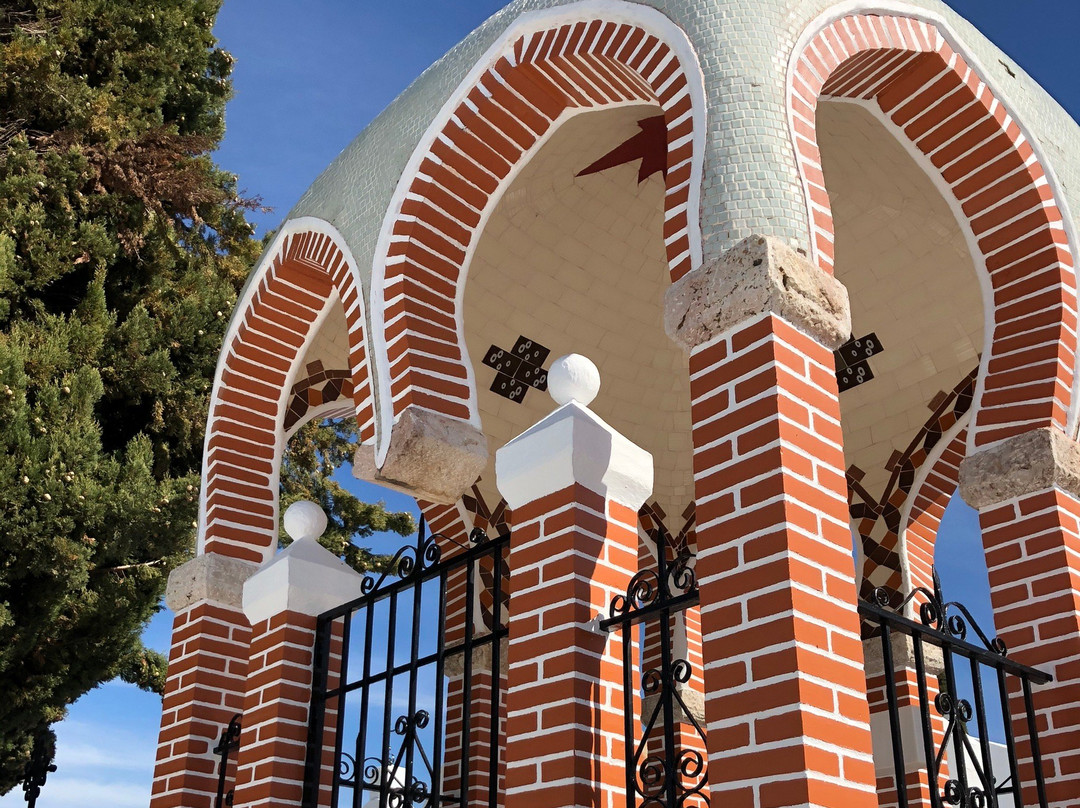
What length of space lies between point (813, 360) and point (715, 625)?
2.99 ft

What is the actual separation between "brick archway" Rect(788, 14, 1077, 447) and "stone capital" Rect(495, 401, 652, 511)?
67.2 inches

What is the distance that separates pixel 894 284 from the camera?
791 cm

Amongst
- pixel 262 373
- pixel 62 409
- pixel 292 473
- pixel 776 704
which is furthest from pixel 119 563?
pixel 776 704

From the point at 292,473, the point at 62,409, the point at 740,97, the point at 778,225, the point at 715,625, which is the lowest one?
the point at 715,625

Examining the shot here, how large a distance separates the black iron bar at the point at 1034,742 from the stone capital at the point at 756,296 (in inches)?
61.0

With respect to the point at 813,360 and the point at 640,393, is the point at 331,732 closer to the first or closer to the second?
the point at 813,360

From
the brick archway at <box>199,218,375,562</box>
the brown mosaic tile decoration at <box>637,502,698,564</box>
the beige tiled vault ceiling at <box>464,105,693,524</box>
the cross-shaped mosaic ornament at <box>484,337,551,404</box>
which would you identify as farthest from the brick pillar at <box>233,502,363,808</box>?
the brown mosaic tile decoration at <box>637,502,698,564</box>

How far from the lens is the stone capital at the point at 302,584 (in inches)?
196

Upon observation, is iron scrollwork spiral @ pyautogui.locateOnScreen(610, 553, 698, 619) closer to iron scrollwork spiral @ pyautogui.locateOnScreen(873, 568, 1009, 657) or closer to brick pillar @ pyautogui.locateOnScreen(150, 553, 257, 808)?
iron scrollwork spiral @ pyautogui.locateOnScreen(873, 568, 1009, 657)

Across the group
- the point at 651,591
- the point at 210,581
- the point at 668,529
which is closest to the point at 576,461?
the point at 651,591

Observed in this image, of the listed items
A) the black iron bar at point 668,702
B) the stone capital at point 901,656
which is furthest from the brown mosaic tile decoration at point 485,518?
the black iron bar at point 668,702

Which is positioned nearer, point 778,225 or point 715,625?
point 715,625

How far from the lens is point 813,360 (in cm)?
343

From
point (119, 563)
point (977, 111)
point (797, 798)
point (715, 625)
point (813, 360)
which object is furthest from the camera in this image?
point (119, 563)
